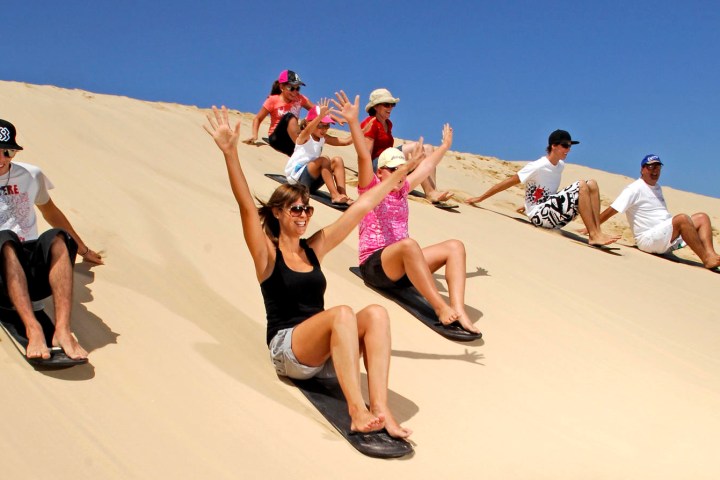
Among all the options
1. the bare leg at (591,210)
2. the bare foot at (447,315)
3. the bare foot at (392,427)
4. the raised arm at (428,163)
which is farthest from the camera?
the bare leg at (591,210)

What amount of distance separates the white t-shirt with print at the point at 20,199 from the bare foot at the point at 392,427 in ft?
7.31

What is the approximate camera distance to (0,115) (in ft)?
25.8

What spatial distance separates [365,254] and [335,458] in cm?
250

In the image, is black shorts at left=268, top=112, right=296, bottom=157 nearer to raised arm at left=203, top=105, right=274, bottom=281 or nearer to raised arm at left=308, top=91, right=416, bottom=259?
raised arm at left=308, top=91, right=416, bottom=259

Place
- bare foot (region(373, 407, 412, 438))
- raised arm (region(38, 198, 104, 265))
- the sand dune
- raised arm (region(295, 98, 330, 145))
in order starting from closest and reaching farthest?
the sand dune
bare foot (region(373, 407, 412, 438))
raised arm (region(38, 198, 104, 265))
raised arm (region(295, 98, 330, 145))

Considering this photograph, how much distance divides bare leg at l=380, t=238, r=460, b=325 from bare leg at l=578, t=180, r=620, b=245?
395cm

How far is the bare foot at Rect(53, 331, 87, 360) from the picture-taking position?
3732mm

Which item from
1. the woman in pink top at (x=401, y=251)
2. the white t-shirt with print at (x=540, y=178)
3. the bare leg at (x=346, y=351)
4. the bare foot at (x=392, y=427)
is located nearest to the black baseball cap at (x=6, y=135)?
the bare leg at (x=346, y=351)

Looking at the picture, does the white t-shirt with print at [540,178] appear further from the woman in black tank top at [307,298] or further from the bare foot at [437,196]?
the woman in black tank top at [307,298]

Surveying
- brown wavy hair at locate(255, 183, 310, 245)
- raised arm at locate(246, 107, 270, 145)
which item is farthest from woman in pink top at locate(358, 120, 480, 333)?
raised arm at locate(246, 107, 270, 145)

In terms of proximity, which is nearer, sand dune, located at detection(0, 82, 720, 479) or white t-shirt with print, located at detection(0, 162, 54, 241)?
sand dune, located at detection(0, 82, 720, 479)

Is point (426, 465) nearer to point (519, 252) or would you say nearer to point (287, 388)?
point (287, 388)

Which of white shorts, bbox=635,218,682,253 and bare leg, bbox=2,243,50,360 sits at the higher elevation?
white shorts, bbox=635,218,682,253

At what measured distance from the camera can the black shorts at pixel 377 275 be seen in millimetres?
5625
